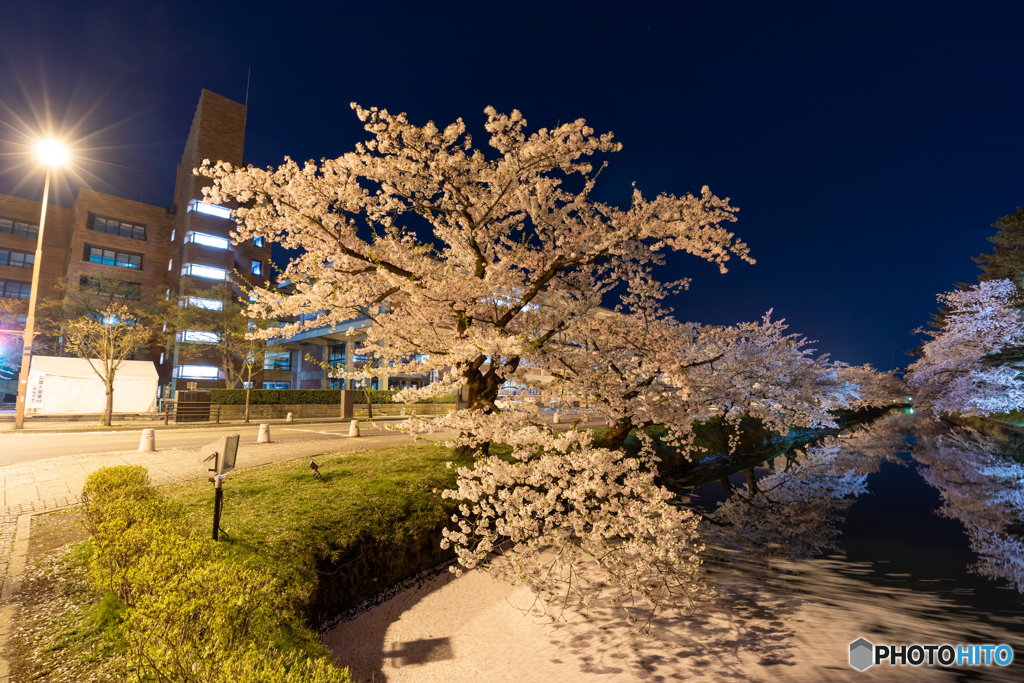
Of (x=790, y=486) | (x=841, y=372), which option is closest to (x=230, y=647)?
(x=790, y=486)

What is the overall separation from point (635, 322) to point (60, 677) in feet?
43.3

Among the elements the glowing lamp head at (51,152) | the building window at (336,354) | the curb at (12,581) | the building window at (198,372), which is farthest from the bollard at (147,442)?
the building window at (336,354)

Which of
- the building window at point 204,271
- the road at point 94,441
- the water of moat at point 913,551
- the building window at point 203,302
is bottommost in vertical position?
the water of moat at point 913,551

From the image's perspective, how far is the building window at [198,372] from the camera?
4331 centimetres

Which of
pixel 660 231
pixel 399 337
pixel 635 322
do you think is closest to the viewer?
pixel 660 231

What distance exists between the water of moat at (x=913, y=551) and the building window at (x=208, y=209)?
5405cm

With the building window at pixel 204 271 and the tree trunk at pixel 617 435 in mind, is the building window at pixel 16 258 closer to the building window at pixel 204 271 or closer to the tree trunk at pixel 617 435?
the building window at pixel 204 271

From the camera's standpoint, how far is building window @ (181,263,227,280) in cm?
4616

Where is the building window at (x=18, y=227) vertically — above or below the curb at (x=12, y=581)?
above

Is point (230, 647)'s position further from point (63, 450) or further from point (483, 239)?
point (63, 450)

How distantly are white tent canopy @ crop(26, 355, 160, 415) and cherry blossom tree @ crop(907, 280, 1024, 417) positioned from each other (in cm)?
5708

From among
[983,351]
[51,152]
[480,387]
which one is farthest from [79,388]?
[983,351]

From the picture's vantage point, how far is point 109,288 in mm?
39781

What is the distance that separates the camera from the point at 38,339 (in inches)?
1558
